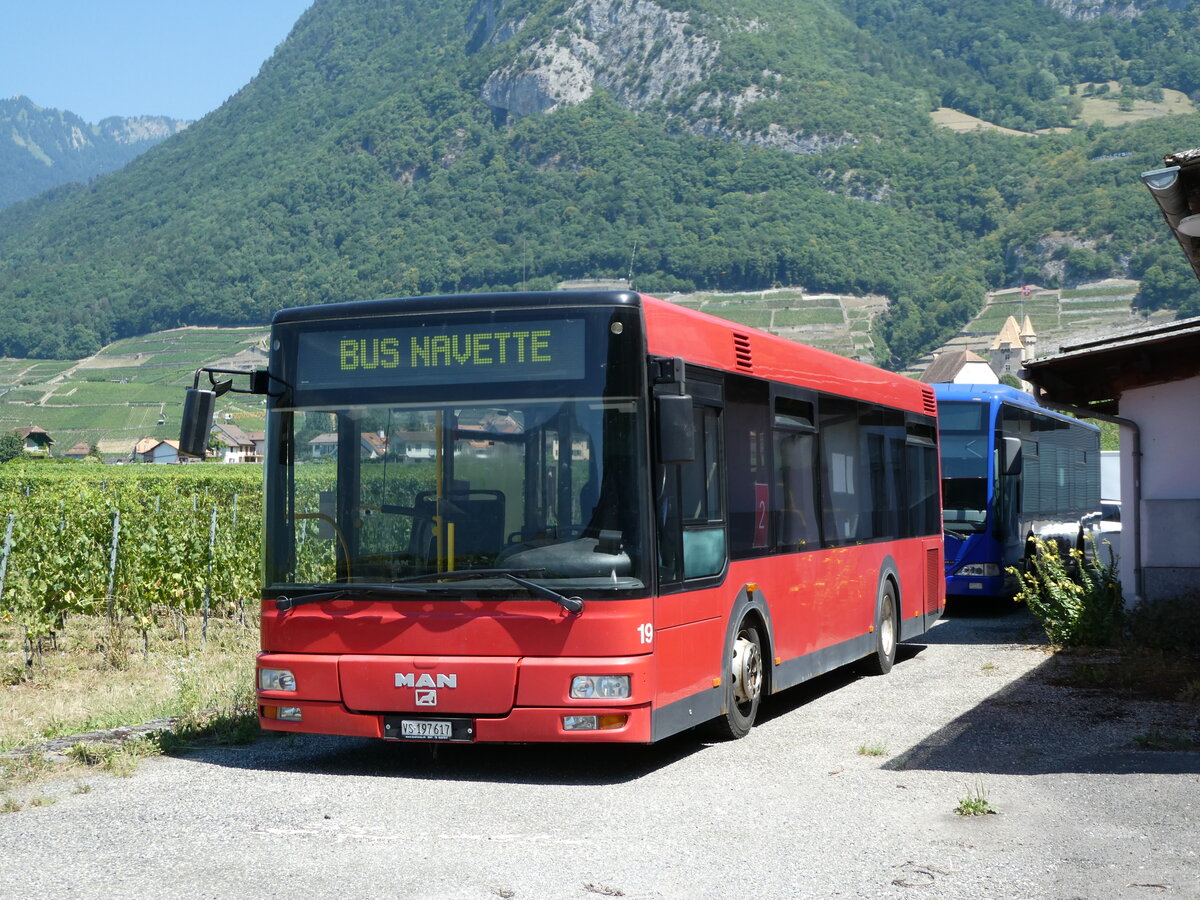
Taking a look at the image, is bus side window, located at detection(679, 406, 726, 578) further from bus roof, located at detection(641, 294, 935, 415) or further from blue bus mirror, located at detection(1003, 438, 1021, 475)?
blue bus mirror, located at detection(1003, 438, 1021, 475)

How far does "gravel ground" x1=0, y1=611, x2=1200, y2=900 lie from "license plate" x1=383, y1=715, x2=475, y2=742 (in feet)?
0.79

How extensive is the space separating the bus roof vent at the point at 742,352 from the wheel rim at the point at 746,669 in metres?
1.66

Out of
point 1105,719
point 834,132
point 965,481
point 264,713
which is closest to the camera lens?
point 264,713

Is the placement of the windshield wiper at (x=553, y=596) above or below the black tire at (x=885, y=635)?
above

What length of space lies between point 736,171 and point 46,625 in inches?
7302

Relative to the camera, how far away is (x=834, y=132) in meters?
200

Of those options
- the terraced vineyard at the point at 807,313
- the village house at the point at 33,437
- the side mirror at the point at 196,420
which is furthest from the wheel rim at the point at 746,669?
the terraced vineyard at the point at 807,313

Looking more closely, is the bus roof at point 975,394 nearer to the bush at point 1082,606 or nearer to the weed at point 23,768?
the bush at point 1082,606

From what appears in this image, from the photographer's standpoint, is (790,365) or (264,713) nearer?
(264,713)

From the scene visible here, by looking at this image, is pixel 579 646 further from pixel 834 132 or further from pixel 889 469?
pixel 834 132

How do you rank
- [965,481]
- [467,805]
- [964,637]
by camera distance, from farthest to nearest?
[965,481] < [964,637] < [467,805]

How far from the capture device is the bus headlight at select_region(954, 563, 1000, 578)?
18797 mm

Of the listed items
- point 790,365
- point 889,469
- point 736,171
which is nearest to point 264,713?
point 790,365

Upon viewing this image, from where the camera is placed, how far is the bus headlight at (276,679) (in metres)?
8.03
